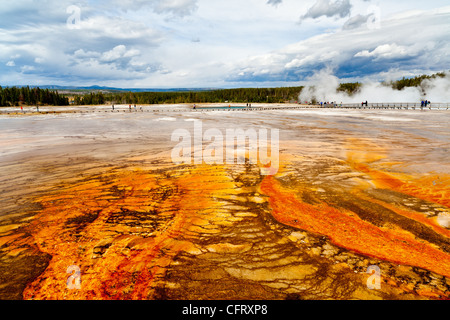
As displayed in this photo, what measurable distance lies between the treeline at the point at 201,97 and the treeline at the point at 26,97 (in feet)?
32.8

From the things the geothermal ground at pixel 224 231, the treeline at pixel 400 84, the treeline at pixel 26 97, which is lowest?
the geothermal ground at pixel 224 231

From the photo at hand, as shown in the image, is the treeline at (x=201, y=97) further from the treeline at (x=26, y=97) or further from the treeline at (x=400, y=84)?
the treeline at (x=400, y=84)

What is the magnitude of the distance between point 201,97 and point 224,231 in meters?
126

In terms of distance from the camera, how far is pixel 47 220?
5738 millimetres

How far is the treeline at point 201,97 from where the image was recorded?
117000mm

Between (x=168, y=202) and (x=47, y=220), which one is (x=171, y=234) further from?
(x=47, y=220)

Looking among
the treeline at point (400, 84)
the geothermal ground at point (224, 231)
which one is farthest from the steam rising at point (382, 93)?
the geothermal ground at point (224, 231)

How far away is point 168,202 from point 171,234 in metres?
1.71

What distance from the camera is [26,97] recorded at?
92.1m

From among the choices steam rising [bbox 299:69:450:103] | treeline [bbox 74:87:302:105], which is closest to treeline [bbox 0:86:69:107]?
treeline [bbox 74:87:302:105]

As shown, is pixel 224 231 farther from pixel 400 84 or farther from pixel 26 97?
pixel 400 84

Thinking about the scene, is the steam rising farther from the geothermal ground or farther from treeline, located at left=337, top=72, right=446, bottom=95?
the geothermal ground

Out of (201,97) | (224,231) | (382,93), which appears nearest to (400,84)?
(382,93)

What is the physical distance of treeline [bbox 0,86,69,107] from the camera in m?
87.2
